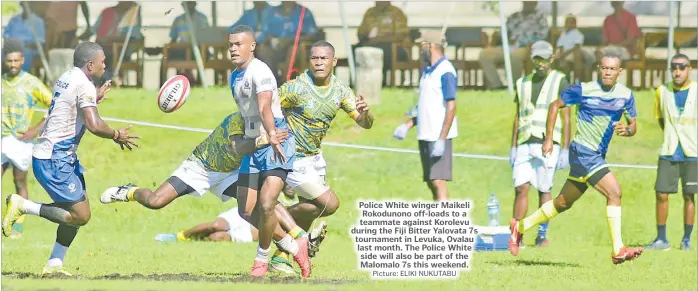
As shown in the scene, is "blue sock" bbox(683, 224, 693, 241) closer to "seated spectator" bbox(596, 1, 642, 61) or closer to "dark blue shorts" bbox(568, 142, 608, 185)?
"dark blue shorts" bbox(568, 142, 608, 185)

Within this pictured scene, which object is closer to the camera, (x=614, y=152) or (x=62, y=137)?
(x=62, y=137)

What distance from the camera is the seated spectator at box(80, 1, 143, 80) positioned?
26.6 meters

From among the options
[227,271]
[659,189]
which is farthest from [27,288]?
[659,189]

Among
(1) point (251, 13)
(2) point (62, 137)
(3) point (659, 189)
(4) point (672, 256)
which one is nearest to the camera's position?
(2) point (62, 137)

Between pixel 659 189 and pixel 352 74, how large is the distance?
28.5ft

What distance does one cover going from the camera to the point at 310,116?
13.4m

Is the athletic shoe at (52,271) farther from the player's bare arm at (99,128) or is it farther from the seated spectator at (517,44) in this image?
the seated spectator at (517,44)

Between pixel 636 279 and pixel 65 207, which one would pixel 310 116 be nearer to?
pixel 65 207

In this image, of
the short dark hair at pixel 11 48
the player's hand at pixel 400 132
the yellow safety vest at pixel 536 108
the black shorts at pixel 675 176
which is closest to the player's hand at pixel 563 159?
the yellow safety vest at pixel 536 108

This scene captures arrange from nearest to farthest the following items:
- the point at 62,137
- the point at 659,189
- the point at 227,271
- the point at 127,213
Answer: the point at 62,137 → the point at 227,271 → the point at 659,189 → the point at 127,213

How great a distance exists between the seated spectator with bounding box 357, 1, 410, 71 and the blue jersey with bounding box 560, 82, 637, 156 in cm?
1122

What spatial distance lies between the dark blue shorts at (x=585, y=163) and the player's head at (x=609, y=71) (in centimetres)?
69

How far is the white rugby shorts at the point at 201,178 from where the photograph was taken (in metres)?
13.3

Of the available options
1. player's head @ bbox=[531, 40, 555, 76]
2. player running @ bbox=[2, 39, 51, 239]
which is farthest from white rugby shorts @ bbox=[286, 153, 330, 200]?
player running @ bbox=[2, 39, 51, 239]
